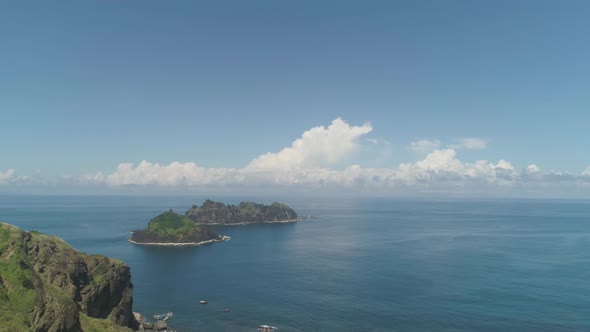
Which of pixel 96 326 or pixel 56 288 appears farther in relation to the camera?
pixel 56 288

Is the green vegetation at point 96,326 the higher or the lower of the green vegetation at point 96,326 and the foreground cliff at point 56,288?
the lower

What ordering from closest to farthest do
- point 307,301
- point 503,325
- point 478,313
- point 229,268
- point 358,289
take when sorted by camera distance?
point 503,325
point 478,313
point 307,301
point 358,289
point 229,268

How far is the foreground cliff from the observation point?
2817 inches

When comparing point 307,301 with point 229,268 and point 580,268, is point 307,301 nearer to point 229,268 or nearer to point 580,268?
point 229,268

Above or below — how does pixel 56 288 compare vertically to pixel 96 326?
above

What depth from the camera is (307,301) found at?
135 m

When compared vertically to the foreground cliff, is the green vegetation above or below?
below

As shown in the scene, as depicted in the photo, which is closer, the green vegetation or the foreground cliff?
the foreground cliff

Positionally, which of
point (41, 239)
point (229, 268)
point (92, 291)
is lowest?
point (229, 268)

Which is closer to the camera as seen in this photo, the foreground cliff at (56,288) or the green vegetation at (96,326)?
the foreground cliff at (56,288)

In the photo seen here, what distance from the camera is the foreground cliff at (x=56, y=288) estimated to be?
71.6 metres

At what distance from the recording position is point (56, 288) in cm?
8912

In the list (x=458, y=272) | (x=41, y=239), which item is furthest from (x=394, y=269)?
(x=41, y=239)

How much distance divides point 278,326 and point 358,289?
2084 inches
